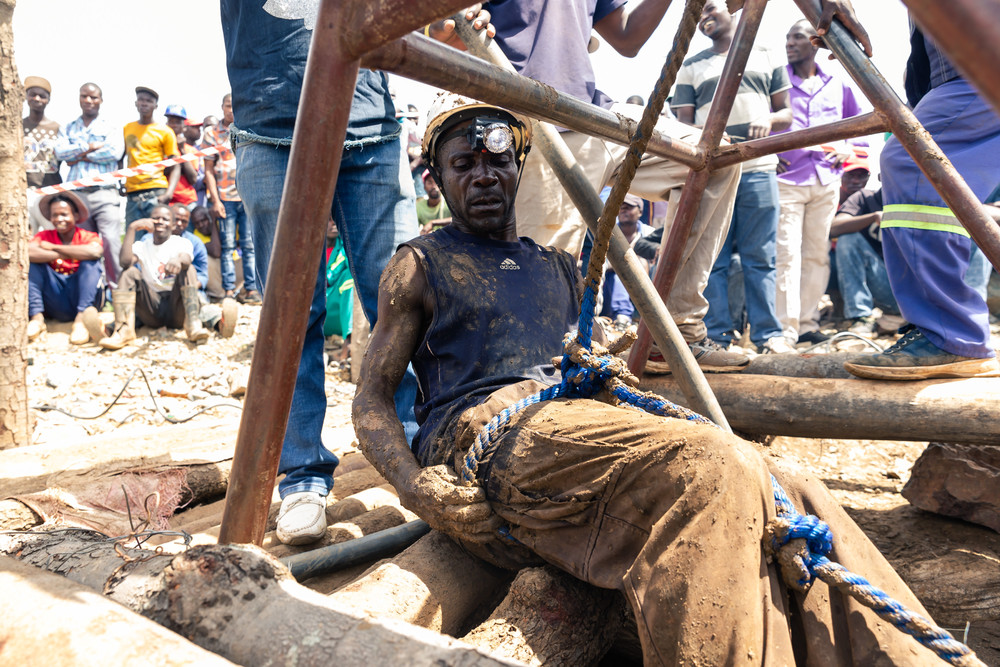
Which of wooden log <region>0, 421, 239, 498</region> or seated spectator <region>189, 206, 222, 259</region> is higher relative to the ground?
seated spectator <region>189, 206, 222, 259</region>

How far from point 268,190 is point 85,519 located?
1.34 metres

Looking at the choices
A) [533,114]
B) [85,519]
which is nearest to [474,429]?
[533,114]

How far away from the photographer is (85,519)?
243 cm

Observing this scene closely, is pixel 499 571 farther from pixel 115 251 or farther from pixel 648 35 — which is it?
pixel 115 251

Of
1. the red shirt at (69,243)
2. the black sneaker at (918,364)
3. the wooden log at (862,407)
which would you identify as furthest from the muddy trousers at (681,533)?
the red shirt at (69,243)

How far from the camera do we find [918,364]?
8.21ft

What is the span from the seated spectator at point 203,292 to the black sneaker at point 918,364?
6800mm

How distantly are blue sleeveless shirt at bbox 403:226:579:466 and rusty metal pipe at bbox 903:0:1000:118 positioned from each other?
4.71 ft

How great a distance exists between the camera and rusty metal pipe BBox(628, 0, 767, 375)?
235 cm

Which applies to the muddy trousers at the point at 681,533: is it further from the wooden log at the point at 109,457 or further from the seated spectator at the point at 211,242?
the seated spectator at the point at 211,242

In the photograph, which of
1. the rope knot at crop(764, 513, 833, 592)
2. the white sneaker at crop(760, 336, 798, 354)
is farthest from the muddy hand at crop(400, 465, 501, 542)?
the white sneaker at crop(760, 336, 798, 354)

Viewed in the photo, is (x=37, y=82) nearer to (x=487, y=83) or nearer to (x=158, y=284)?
(x=158, y=284)

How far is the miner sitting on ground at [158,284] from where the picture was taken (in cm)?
749

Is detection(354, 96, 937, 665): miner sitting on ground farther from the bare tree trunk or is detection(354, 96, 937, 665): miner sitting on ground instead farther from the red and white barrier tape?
the red and white barrier tape
